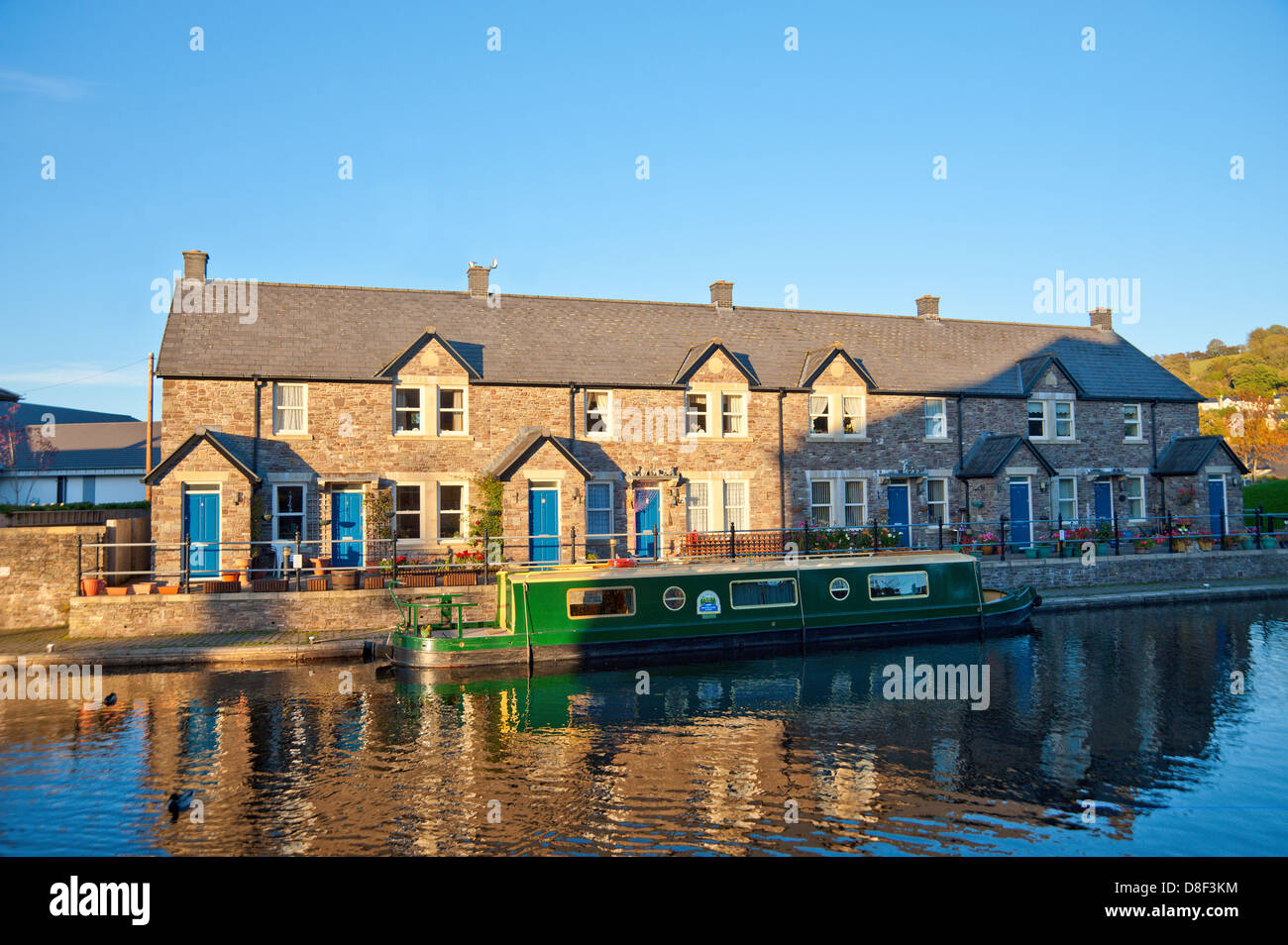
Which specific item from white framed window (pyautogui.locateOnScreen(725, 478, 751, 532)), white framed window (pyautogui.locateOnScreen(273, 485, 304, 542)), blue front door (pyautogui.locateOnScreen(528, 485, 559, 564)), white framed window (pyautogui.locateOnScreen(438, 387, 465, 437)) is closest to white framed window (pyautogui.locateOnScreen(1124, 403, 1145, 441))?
white framed window (pyautogui.locateOnScreen(725, 478, 751, 532))

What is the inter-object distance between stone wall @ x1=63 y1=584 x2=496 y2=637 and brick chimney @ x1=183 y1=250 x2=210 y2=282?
11301 millimetres

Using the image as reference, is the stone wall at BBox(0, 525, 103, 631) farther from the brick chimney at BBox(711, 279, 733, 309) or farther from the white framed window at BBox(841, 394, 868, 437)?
the white framed window at BBox(841, 394, 868, 437)

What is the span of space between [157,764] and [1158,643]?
20224 millimetres

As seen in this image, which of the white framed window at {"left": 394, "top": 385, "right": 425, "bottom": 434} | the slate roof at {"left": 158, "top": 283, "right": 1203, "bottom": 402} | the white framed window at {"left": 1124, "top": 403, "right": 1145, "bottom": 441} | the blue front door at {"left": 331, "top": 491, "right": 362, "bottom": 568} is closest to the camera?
the blue front door at {"left": 331, "top": 491, "right": 362, "bottom": 568}

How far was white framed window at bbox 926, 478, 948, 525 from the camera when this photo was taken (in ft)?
98.6

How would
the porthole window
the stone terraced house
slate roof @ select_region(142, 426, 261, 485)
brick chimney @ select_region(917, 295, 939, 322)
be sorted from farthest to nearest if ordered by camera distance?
brick chimney @ select_region(917, 295, 939, 322) → the stone terraced house → slate roof @ select_region(142, 426, 261, 485) → the porthole window

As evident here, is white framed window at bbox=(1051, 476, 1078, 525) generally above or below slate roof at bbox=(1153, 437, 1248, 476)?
below

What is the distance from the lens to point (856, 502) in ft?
97.2

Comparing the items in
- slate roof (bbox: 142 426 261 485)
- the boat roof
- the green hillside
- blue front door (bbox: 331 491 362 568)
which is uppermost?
the green hillside

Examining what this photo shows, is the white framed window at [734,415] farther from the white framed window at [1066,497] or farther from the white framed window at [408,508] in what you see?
the white framed window at [1066,497]

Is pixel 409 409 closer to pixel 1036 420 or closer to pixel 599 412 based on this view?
pixel 599 412

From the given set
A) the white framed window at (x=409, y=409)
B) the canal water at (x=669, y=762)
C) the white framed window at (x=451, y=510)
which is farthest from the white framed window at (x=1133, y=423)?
the white framed window at (x=409, y=409)

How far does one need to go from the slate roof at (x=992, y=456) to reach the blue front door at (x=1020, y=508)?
964 millimetres
